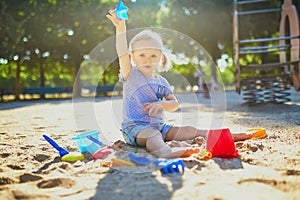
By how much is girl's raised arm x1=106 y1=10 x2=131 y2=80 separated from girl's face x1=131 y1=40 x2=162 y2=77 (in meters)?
0.09

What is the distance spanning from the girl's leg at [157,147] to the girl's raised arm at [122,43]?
600mm

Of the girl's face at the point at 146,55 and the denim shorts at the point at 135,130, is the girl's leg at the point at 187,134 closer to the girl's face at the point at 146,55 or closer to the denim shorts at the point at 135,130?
the denim shorts at the point at 135,130

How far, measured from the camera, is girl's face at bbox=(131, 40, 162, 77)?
2.85 meters

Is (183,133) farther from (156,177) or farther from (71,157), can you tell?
(156,177)

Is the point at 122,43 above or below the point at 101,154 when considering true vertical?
above

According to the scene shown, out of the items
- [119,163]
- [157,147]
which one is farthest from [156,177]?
[157,147]

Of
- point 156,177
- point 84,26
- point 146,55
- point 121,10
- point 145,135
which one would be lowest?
point 156,177

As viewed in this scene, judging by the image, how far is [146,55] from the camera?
2.88m

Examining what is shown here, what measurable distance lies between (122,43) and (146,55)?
0.81 ft

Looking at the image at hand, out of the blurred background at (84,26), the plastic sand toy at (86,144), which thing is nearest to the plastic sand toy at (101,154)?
the plastic sand toy at (86,144)

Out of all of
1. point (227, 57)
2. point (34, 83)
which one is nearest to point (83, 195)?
point (227, 57)

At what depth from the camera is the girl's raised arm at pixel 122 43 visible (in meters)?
2.71

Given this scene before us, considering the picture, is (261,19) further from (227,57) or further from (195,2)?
(227,57)

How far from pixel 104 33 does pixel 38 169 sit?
19.6 m
